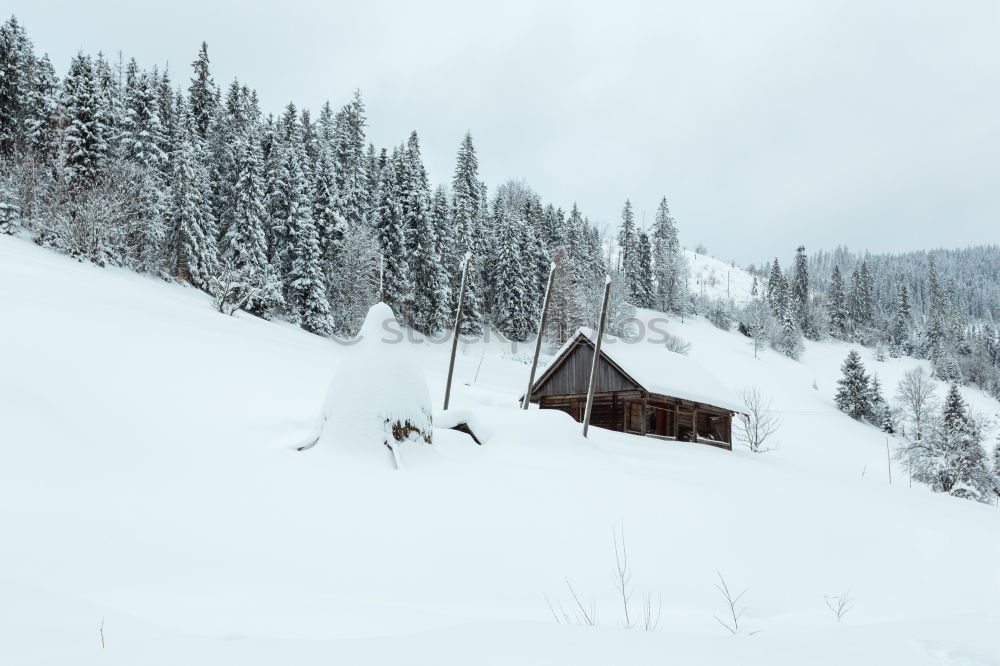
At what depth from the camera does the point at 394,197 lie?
156 feet

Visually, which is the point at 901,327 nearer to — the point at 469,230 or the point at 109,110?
the point at 469,230

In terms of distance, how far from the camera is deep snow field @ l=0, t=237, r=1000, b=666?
10.3 feet

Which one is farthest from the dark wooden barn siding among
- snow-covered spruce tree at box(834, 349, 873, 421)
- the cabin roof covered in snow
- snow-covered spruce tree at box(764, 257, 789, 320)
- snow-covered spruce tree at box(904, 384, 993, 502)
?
snow-covered spruce tree at box(764, 257, 789, 320)

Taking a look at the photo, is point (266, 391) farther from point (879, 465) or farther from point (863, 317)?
point (863, 317)

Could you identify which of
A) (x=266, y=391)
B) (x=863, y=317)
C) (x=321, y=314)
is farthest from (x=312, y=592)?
(x=863, y=317)

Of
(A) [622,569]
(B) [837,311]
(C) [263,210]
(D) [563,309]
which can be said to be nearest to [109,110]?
(C) [263,210]

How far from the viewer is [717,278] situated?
16025cm

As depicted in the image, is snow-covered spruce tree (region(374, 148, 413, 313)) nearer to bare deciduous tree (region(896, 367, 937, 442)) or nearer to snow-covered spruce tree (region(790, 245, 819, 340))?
bare deciduous tree (region(896, 367, 937, 442))

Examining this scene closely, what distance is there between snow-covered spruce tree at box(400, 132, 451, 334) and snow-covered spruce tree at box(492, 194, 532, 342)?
6.71 metres

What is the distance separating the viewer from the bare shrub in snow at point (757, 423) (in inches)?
1423

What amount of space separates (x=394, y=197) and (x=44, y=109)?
23.8 metres

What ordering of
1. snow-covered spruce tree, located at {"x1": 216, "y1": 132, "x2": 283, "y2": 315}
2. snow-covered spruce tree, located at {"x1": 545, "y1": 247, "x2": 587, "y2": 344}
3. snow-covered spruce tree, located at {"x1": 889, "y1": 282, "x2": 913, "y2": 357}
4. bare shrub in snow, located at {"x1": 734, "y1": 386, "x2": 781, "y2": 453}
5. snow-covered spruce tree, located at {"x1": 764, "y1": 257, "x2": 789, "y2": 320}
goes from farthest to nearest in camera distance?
snow-covered spruce tree, located at {"x1": 889, "y1": 282, "x2": 913, "y2": 357}, snow-covered spruce tree, located at {"x1": 764, "y1": 257, "x2": 789, "y2": 320}, snow-covered spruce tree, located at {"x1": 545, "y1": 247, "x2": 587, "y2": 344}, snow-covered spruce tree, located at {"x1": 216, "y1": 132, "x2": 283, "y2": 315}, bare shrub in snow, located at {"x1": 734, "y1": 386, "x2": 781, "y2": 453}

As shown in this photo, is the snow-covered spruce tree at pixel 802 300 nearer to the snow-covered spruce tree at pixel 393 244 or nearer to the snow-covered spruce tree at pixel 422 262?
the snow-covered spruce tree at pixel 422 262

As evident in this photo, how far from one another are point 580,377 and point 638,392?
3111 millimetres
